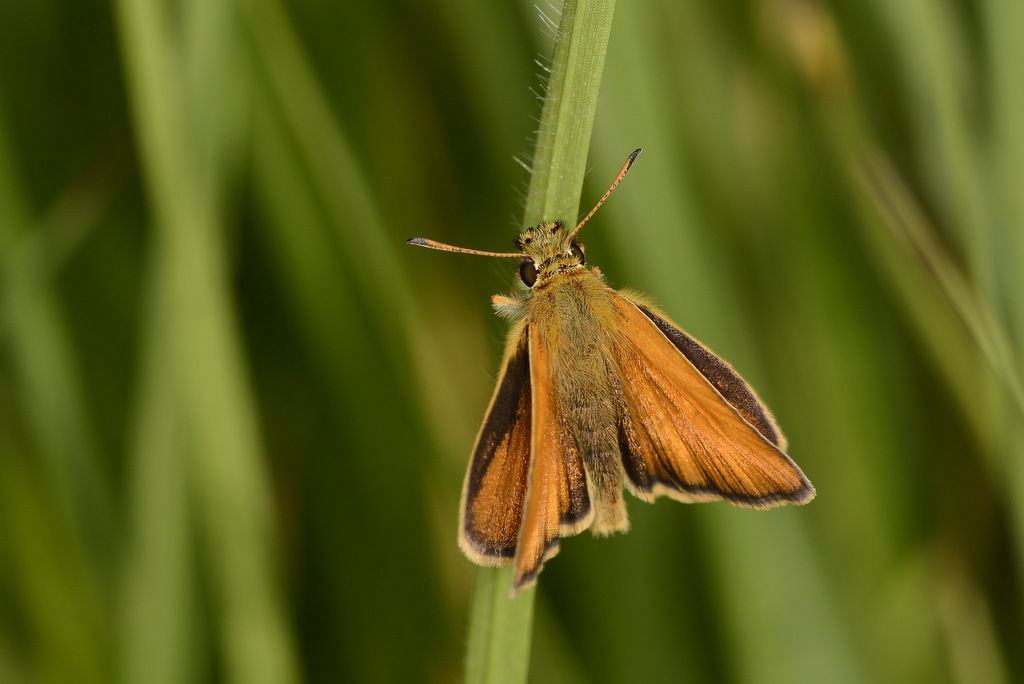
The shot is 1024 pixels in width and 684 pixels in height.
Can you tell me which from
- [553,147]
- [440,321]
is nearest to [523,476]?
[553,147]

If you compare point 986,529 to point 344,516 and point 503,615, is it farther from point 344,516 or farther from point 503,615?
point 344,516

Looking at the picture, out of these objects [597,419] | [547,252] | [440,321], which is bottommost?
[597,419]

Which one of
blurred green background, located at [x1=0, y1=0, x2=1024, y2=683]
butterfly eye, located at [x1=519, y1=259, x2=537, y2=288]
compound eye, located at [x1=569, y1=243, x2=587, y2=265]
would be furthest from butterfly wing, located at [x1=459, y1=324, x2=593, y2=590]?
blurred green background, located at [x1=0, y1=0, x2=1024, y2=683]

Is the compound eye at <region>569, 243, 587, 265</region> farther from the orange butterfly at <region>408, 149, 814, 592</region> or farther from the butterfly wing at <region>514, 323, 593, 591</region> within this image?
the butterfly wing at <region>514, 323, 593, 591</region>

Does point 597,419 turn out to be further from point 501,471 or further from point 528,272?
point 528,272

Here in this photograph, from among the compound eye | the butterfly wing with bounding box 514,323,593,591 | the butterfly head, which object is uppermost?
the compound eye

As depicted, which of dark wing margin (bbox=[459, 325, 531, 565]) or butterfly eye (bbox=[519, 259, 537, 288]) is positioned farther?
butterfly eye (bbox=[519, 259, 537, 288])

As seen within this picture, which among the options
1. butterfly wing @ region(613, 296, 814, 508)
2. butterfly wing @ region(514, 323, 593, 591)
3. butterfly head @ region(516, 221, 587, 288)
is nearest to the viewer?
butterfly wing @ region(514, 323, 593, 591)

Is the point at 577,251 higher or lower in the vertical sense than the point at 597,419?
higher
